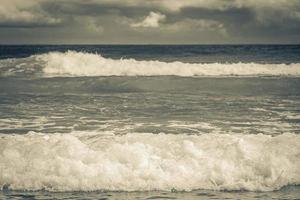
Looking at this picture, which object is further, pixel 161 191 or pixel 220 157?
pixel 220 157

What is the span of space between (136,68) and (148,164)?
21.3 m

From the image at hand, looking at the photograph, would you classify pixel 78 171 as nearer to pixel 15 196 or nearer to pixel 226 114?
pixel 15 196

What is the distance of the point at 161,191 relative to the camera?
254 inches

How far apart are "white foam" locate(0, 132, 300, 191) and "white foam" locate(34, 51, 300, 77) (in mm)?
18695

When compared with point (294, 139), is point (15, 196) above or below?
below

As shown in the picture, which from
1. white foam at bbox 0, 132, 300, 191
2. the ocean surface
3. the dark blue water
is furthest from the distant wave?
white foam at bbox 0, 132, 300, 191

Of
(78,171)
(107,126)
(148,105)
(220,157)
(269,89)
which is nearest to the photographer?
(78,171)

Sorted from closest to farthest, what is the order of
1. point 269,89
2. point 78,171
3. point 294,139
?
point 78,171 < point 294,139 < point 269,89

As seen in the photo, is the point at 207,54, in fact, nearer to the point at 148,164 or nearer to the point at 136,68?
the point at 136,68

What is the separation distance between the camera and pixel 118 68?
27594 millimetres

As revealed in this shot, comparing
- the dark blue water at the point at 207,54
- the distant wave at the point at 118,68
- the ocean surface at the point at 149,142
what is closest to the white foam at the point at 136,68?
the distant wave at the point at 118,68

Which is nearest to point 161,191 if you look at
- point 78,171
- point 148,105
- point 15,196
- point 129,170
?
point 129,170

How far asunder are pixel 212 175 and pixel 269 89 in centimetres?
1222

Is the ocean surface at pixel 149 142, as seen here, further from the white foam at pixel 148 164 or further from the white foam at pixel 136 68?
the white foam at pixel 136 68
